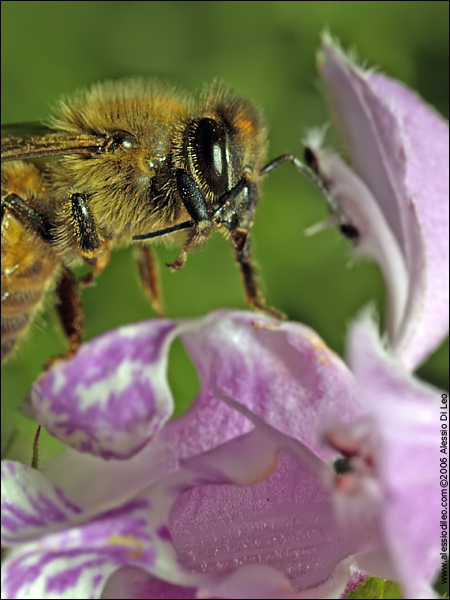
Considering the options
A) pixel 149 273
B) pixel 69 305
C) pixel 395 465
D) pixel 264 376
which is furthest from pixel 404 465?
pixel 149 273

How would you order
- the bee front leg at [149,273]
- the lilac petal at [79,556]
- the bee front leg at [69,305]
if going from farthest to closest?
the bee front leg at [149,273] < the bee front leg at [69,305] < the lilac petal at [79,556]

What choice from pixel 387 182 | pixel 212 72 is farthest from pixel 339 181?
pixel 212 72

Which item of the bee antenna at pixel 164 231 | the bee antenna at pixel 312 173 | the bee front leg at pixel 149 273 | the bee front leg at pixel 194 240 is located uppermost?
the bee antenna at pixel 312 173

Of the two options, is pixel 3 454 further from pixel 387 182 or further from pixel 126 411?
pixel 387 182

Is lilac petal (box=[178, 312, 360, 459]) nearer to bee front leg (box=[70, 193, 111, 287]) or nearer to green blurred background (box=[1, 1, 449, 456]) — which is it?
bee front leg (box=[70, 193, 111, 287])

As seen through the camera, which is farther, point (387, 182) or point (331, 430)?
point (387, 182)

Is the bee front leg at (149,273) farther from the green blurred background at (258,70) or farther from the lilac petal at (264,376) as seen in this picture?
the green blurred background at (258,70)

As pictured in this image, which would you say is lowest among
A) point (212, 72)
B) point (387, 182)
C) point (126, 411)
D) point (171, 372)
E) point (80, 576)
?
point (171, 372)

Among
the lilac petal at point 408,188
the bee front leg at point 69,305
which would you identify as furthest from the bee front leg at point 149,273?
the lilac petal at point 408,188
